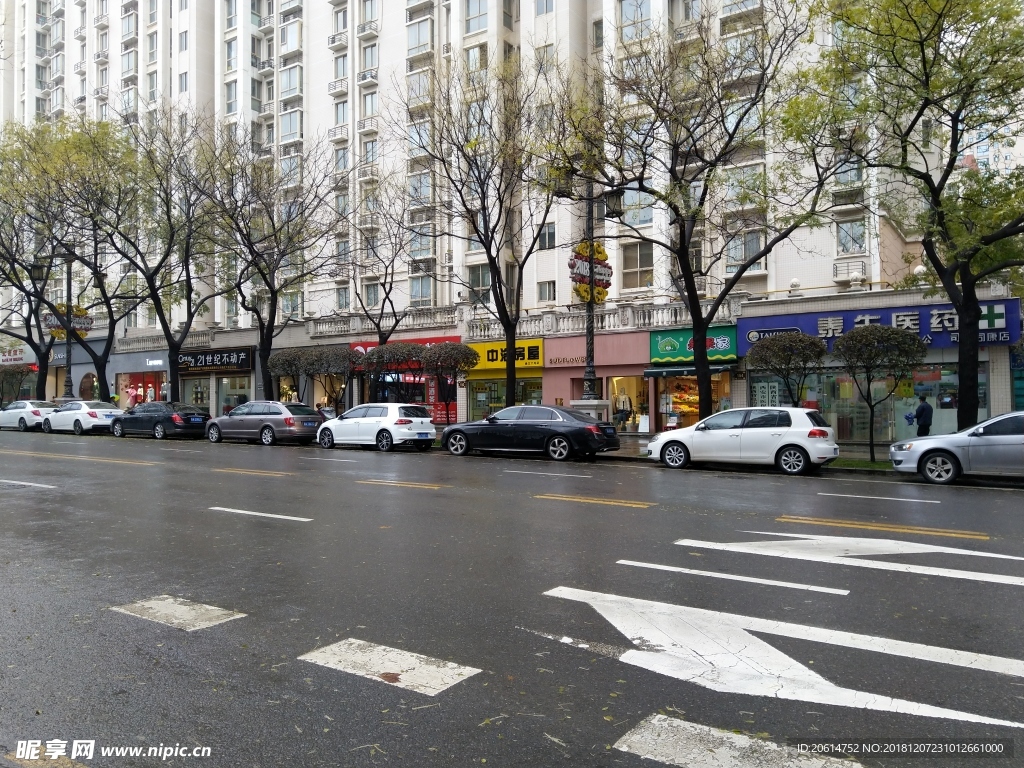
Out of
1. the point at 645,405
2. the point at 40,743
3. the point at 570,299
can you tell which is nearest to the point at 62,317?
the point at 570,299

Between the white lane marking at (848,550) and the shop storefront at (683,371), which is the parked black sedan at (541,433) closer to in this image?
the shop storefront at (683,371)

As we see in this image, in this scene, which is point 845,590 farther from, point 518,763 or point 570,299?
point 570,299

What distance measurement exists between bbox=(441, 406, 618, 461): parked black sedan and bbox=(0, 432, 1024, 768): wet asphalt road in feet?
23.5


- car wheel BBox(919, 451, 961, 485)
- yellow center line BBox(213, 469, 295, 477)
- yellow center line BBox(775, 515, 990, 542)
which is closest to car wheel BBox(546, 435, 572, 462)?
yellow center line BBox(213, 469, 295, 477)

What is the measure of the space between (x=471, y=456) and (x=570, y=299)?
468 inches

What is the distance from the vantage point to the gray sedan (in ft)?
45.4

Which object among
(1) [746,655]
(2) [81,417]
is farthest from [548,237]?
(1) [746,655]

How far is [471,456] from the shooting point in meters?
20.7

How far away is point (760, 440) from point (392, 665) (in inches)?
531

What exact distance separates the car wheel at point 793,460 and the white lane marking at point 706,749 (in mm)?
13378

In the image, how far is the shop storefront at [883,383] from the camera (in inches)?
845

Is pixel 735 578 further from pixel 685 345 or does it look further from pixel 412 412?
pixel 685 345

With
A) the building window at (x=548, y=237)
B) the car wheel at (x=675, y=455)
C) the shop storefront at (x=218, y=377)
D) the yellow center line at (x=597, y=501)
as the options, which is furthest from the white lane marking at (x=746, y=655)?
the shop storefront at (x=218, y=377)

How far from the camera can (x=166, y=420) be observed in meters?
28.1
